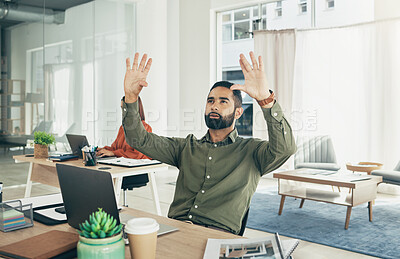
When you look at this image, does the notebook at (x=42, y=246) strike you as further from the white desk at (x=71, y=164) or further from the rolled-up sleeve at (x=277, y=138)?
the white desk at (x=71, y=164)

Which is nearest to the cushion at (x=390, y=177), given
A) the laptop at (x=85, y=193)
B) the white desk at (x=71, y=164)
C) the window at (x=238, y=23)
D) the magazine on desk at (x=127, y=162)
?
the white desk at (x=71, y=164)

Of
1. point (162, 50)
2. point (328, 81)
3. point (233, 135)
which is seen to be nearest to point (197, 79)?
point (162, 50)

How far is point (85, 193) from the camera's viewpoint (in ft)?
3.85

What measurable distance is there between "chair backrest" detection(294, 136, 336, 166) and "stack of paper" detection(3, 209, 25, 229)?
4.69m

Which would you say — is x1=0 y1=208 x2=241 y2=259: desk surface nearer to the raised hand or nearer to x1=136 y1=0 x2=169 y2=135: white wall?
the raised hand

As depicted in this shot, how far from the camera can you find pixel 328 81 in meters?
5.79

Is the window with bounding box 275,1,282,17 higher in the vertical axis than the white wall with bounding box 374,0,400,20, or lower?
higher

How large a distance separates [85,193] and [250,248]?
1.67ft

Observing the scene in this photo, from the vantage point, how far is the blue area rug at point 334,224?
10.3 ft

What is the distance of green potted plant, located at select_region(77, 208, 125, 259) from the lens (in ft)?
2.95

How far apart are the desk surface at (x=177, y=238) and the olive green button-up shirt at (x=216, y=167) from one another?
37 centimetres

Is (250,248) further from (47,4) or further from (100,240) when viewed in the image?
(47,4)

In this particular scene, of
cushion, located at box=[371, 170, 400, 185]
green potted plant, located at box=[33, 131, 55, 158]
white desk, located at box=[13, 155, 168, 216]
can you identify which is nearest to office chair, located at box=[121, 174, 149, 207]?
white desk, located at box=[13, 155, 168, 216]

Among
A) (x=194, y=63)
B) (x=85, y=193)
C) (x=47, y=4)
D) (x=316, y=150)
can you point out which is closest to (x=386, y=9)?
(x=316, y=150)
